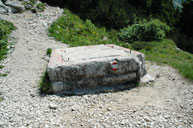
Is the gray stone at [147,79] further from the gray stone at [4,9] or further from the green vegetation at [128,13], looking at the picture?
the gray stone at [4,9]

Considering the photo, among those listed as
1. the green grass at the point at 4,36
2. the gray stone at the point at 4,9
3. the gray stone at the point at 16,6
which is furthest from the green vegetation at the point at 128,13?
the green grass at the point at 4,36

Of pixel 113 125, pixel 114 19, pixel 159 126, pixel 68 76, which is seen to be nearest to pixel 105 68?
pixel 68 76

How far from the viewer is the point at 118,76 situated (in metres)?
6.77

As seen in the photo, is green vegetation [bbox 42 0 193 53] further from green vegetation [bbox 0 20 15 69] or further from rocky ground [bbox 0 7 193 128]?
rocky ground [bbox 0 7 193 128]

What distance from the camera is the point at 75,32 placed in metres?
14.6

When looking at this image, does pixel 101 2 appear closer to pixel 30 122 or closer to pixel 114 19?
pixel 114 19

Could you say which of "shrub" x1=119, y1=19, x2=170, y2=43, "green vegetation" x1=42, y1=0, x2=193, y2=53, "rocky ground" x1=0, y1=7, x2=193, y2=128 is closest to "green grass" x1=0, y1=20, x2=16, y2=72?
"rocky ground" x1=0, y1=7, x2=193, y2=128

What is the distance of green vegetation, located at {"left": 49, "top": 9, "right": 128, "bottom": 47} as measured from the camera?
12.9 metres

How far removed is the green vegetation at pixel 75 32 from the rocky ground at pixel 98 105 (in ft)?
15.3

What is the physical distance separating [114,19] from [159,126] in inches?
618

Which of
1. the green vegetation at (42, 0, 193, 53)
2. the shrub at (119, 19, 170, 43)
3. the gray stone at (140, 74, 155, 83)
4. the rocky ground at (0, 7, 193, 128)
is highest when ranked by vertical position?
the green vegetation at (42, 0, 193, 53)

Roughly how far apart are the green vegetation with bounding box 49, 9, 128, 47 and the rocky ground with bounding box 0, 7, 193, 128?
467 cm

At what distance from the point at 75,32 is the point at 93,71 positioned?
28.4 ft

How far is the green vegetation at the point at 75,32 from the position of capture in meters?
12.9
